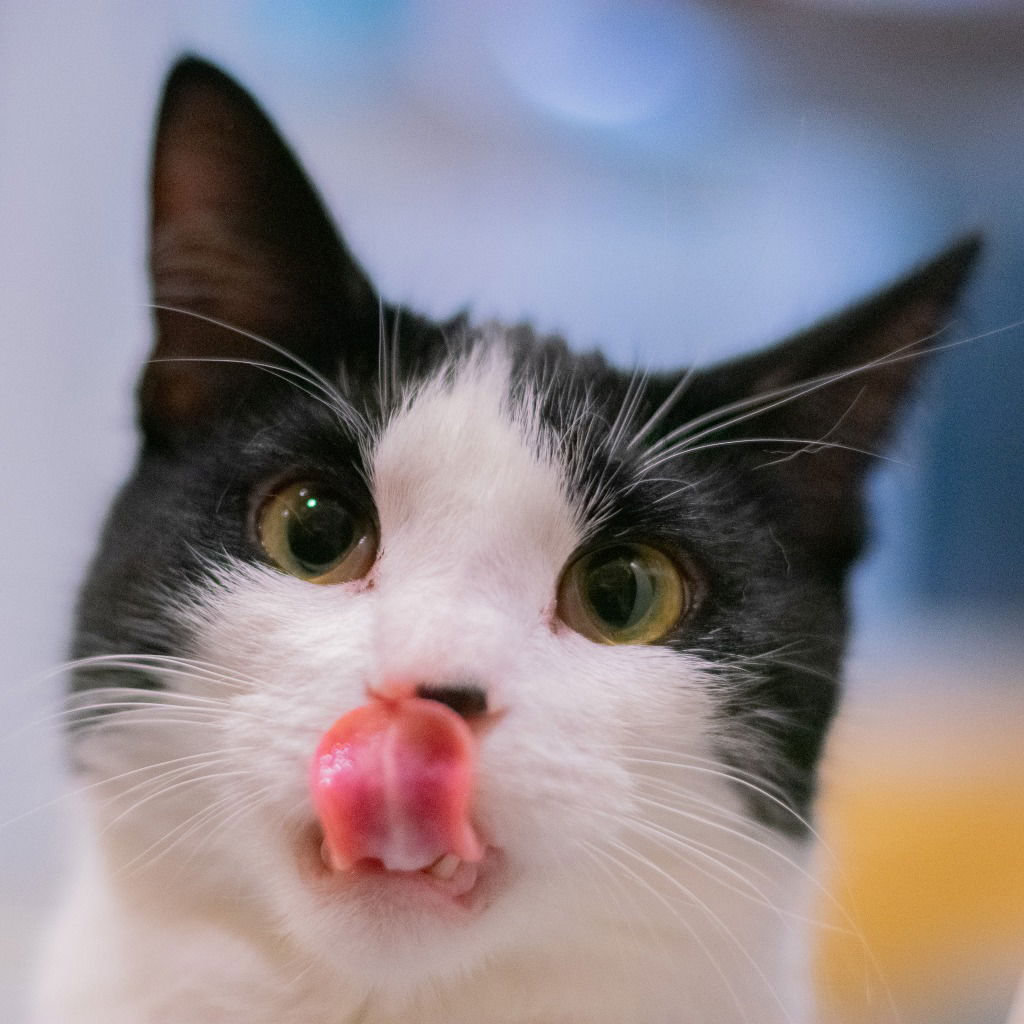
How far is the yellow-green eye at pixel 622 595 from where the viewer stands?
62 centimetres

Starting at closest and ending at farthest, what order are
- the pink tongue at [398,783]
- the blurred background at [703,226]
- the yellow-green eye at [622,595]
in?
the pink tongue at [398,783] < the yellow-green eye at [622,595] < the blurred background at [703,226]

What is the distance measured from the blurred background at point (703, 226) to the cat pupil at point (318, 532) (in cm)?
22

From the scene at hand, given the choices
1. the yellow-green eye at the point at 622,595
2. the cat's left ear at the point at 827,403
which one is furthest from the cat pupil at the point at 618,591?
the cat's left ear at the point at 827,403

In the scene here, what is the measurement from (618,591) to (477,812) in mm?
188

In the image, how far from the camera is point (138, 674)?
2.20ft

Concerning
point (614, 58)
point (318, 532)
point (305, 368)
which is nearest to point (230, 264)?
point (305, 368)

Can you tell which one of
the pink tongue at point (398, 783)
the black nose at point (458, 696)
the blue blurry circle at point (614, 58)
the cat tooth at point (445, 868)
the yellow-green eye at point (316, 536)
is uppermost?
the blue blurry circle at point (614, 58)

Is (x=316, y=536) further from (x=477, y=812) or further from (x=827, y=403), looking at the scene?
(x=827, y=403)

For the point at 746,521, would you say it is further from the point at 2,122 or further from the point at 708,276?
the point at 2,122

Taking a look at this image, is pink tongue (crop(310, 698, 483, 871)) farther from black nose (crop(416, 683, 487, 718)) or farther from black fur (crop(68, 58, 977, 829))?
black fur (crop(68, 58, 977, 829))

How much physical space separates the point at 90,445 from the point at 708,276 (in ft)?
1.76

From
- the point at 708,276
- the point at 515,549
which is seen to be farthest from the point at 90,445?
the point at 708,276

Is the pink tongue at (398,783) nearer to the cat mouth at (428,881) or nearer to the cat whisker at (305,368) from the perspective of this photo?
the cat mouth at (428,881)

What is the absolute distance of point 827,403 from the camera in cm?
71
